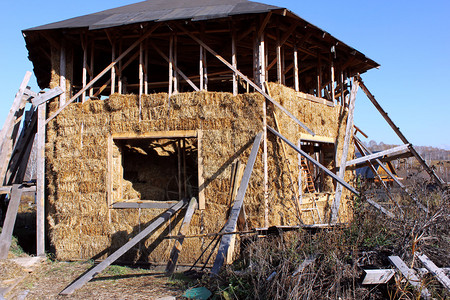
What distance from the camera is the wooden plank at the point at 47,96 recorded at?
9852 millimetres

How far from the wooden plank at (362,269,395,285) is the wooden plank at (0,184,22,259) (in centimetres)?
910

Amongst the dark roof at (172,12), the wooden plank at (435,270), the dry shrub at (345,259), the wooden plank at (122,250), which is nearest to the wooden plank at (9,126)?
the dark roof at (172,12)

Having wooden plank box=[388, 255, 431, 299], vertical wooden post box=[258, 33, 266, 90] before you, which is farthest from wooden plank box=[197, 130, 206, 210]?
wooden plank box=[388, 255, 431, 299]

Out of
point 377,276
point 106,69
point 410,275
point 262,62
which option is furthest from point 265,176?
point 106,69

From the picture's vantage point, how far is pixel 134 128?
9.59 meters

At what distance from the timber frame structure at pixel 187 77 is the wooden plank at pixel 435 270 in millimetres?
1980

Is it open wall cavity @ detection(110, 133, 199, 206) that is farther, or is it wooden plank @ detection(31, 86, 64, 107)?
open wall cavity @ detection(110, 133, 199, 206)

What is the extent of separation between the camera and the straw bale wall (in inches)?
346

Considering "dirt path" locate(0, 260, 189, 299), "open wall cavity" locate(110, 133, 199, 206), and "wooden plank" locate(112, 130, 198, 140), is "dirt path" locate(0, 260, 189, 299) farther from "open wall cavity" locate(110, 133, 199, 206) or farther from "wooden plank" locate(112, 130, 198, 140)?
"wooden plank" locate(112, 130, 198, 140)

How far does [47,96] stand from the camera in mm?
9953

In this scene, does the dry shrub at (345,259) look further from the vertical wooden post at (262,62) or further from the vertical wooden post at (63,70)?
the vertical wooden post at (63,70)

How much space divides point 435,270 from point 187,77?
24.5 feet

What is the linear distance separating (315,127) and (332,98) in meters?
1.82

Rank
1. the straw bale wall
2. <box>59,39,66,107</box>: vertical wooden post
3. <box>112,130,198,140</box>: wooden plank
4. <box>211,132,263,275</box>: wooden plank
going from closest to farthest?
<box>211,132,263,275</box>: wooden plank < the straw bale wall < <box>112,130,198,140</box>: wooden plank < <box>59,39,66,107</box>: vertical wooden post
